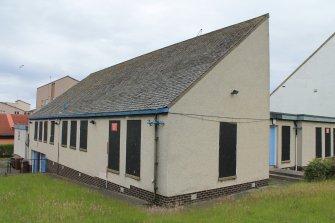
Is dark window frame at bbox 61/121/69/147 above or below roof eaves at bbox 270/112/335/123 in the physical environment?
below

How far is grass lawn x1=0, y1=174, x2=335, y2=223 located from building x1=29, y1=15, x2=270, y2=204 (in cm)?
120

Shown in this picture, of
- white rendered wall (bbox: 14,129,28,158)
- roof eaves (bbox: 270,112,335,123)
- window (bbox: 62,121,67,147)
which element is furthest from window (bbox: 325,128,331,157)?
white rendered wall (bbox: 14,129,28,158)

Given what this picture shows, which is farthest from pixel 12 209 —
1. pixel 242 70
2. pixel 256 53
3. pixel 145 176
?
pixel 256 53

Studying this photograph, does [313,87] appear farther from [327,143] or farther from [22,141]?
[22,141]

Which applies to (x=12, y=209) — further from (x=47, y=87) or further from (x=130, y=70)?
(x=47, y=87)

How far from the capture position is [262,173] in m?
14.3

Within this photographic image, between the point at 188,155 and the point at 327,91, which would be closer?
the point at 188,155

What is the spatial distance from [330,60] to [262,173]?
54.2 feet

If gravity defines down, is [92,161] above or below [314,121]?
below

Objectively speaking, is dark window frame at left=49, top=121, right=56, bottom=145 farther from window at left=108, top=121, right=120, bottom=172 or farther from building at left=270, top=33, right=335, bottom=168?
building at left=270, top=33, right=335, bottom=168

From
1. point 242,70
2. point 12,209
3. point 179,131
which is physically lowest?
point 12,209

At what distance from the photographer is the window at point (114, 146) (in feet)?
44.8

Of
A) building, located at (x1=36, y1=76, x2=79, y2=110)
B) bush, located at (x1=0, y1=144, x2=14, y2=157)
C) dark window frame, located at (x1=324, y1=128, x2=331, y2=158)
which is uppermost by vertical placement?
building, located at (x1=36, y1=76, x2=79, y2=110)

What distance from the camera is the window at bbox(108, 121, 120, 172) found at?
44.8ft
